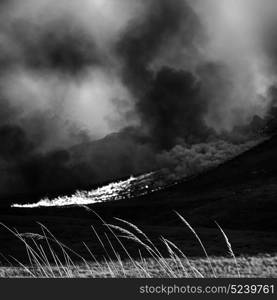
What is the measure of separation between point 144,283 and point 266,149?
129m

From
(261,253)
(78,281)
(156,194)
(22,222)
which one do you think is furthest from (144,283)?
(156,194)

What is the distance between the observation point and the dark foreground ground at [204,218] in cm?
1659

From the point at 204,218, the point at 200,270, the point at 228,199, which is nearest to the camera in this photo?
the point at 200,270

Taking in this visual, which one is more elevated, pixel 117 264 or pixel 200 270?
pixel 117 264

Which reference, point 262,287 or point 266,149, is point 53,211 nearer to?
point 266,149

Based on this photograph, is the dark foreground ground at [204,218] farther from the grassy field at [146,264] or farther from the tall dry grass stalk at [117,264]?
the tall dry grass stalk at [117,264]

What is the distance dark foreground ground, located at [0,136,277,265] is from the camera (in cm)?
1659

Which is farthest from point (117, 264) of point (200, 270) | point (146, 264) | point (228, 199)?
point (228, 199)

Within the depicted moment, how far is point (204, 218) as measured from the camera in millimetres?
48156

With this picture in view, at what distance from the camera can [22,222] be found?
92.8ft

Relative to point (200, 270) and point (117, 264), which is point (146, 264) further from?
point (117, 264)

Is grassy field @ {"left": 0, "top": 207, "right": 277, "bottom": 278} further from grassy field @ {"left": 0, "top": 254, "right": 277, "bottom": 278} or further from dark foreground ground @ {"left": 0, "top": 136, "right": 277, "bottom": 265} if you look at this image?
dark foreground ground @ {"left": 0, "top": 136, "right": 277, "bottom": 265}

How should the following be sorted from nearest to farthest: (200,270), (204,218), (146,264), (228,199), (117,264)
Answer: (146,264) < (200,270) < (117,264) < (204,218) < (228,199)

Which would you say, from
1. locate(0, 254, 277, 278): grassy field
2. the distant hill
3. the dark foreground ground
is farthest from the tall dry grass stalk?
the distant hill
